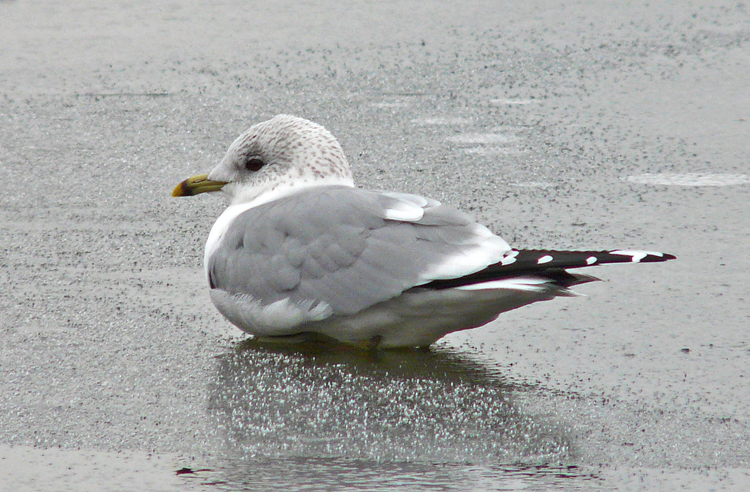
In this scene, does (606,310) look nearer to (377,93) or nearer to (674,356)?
(674,356)

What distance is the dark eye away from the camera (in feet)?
13.8

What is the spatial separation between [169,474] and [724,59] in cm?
559

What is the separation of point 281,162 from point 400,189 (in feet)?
3.91

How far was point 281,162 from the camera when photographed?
416 centimetres

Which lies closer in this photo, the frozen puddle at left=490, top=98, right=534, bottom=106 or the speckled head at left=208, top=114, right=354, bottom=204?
the speckled head at left=208, top=114, right=354, bottom=204

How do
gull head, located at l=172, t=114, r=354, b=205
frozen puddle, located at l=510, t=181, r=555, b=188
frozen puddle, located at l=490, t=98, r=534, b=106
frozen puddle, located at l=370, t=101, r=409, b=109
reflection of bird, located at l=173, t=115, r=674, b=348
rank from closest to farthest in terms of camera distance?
reflection of bird, located at l=173, t=115, r=674, b=348 < gull head, located at l=172, t=114, r=354, b=205 < frozen puddle, located at l=510, t=181, r=555, b=188 < frozen puddle, located at l=370, t=101, r=409, b=109 < frozen puddle, located at l=490, t=98, r=534, b=106

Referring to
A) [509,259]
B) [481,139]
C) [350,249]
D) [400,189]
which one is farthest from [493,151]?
→ [509,259]

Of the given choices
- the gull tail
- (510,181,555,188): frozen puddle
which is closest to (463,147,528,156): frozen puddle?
(510,181,555,188): frozen puddle

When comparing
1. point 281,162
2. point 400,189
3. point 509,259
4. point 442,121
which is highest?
point 281,162

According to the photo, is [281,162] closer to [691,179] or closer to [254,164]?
[254,164]

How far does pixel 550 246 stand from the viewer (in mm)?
4523

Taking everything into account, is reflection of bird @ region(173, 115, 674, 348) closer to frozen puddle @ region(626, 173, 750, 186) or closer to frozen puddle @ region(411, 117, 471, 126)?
frozen puddle @ region(626, 173, 750, 186)

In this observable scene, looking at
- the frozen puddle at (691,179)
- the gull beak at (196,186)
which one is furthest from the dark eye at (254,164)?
the frozen puddle at (691,179)

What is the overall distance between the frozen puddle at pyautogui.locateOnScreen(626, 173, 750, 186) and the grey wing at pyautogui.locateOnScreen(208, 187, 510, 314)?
203 centimetres
